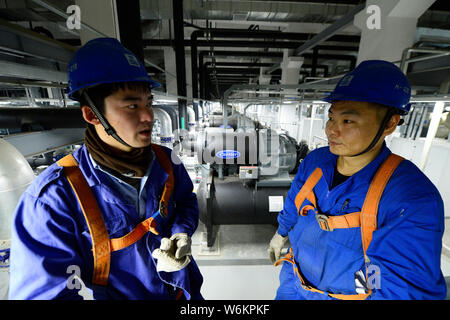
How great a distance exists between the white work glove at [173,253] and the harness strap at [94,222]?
0.66ft

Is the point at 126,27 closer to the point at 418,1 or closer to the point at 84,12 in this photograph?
the point at 84,12

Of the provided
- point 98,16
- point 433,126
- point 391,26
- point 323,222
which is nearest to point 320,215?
point 323,222

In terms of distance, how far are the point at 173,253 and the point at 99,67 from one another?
0.90 m

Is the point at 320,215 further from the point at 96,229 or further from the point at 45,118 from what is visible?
the point at 45,118

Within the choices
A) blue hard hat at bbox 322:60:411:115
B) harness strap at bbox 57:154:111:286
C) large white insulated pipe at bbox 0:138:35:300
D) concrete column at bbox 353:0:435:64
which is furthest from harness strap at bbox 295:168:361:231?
concrete column at bbox 353:0:435:64

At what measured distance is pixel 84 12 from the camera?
1.47 meters

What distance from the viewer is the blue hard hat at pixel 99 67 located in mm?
777

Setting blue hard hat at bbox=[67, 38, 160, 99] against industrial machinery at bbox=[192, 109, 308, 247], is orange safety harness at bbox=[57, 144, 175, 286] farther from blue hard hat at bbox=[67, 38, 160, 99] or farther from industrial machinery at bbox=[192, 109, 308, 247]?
industrial machinery at bbox=[192, 109, 308, 247]

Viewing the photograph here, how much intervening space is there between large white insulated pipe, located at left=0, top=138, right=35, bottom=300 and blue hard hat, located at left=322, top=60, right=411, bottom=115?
161 centimetres

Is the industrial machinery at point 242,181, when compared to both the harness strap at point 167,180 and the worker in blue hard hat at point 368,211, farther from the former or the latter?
the harness strap at point 167,180

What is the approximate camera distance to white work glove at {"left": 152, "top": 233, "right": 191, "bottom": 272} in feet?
2.93

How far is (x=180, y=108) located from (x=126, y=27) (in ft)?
11.0
